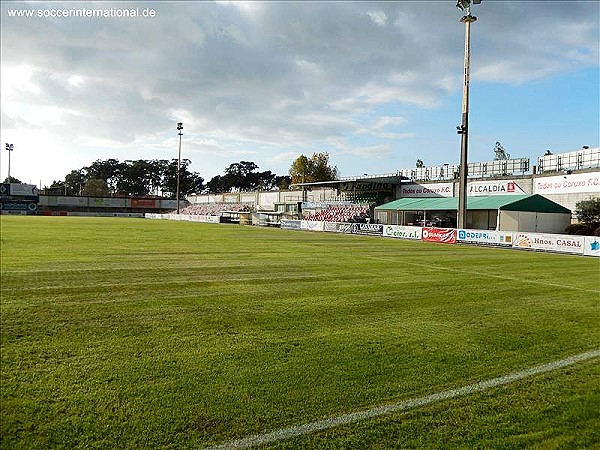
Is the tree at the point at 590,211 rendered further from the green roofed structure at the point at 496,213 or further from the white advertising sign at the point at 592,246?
the white advertising sign at the point at 592,246

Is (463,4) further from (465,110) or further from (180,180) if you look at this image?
(180,180)

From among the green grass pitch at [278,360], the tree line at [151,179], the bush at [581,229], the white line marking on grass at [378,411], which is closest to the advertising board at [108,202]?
the tree line at [151,179]

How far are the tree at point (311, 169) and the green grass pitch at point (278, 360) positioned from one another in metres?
82.8

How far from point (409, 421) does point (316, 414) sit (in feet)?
2.88

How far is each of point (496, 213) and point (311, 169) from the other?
179 ft

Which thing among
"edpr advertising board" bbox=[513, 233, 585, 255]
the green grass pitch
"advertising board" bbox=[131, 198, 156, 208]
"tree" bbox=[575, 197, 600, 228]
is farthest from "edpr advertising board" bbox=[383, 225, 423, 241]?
"advertising board" bbox=[131, 198, 156, 208]

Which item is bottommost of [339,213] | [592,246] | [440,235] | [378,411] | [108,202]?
[378,411]

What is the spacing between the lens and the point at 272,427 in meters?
4.23

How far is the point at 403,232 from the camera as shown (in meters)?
36.8

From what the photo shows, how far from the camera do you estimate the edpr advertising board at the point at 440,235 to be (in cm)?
3231

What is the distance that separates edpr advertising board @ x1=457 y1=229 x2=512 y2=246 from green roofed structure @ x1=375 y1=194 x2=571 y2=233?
29.3ft

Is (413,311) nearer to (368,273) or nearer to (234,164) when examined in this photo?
(368,273)

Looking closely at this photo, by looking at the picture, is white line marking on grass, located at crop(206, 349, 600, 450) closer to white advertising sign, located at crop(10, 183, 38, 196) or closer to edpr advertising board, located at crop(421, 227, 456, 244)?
edpr advertising board, located at crop(421, 227, 456, 244)

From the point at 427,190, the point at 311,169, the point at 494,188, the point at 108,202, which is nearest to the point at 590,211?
the point at 494,188
